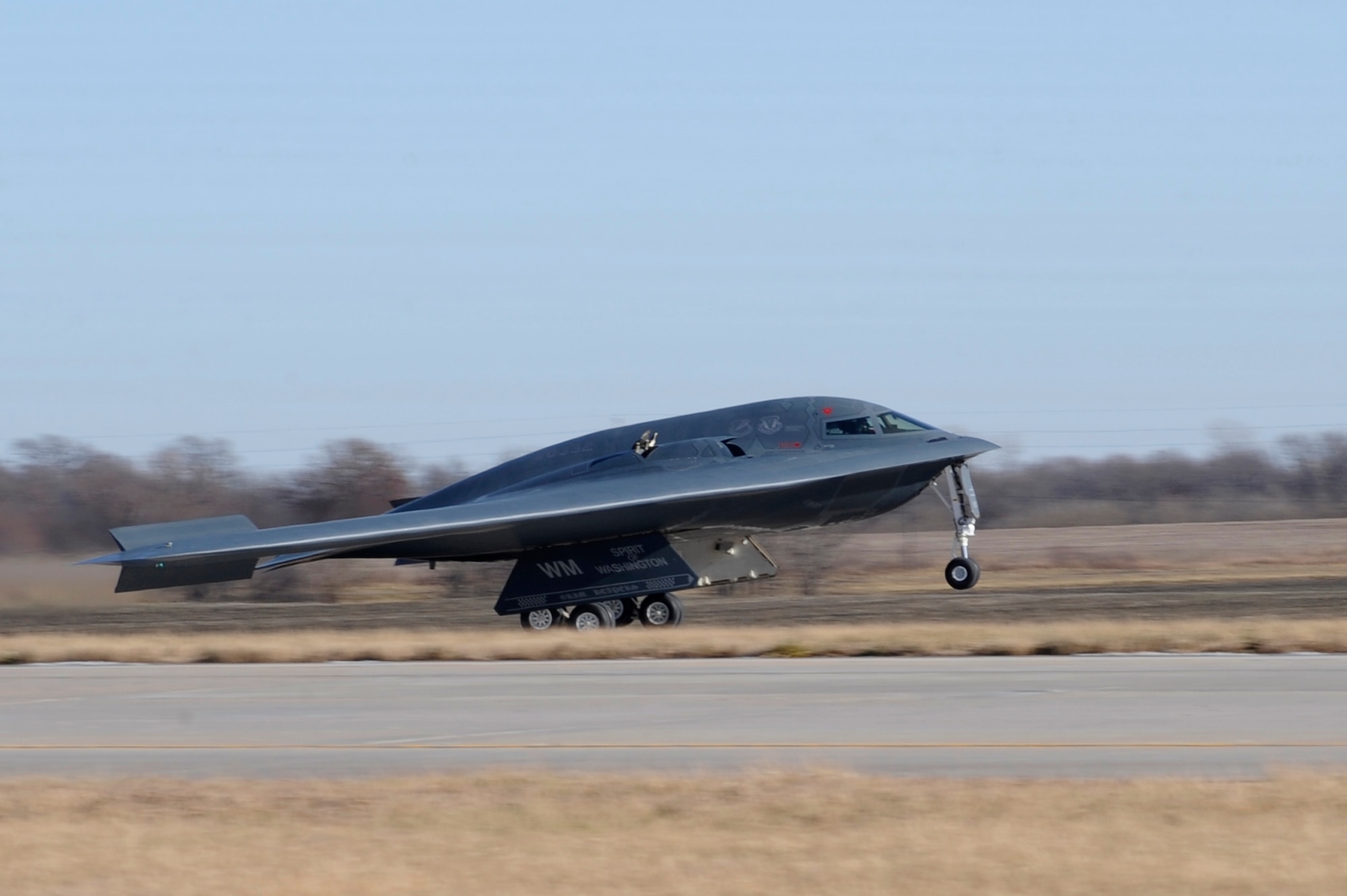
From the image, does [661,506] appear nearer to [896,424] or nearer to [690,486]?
[690,486]

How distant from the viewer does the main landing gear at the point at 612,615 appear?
26.7m

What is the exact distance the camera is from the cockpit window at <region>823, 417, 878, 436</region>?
86.2ft

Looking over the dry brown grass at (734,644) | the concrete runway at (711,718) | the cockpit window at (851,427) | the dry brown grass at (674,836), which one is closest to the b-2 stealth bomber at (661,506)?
the cockpit window at (851,427)

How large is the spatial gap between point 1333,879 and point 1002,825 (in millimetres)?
1671

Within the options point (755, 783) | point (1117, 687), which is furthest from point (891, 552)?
point (755, 783)

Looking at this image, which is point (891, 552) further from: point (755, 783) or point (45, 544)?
point (755, 783)

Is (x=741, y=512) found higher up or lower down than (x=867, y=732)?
higher up

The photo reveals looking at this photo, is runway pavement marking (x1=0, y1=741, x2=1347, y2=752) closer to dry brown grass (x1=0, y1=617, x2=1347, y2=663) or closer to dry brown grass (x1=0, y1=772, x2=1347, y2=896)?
dry brown grass (x1=0, y1=772, x2=1347, y2=896)

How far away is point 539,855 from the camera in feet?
24.1

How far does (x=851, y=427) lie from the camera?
26344 millimetres

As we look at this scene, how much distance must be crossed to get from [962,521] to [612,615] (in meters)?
6.49

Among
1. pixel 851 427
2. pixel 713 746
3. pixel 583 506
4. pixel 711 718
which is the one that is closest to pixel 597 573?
pixel 583 506

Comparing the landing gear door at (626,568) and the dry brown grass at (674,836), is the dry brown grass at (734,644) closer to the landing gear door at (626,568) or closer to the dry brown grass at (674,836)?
the landing gear door at (626,568)

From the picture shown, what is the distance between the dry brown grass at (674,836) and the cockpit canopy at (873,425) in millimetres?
17135
